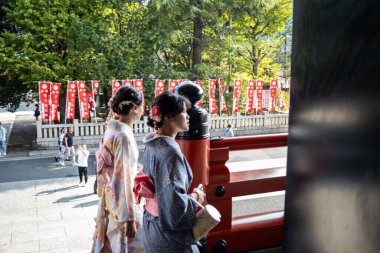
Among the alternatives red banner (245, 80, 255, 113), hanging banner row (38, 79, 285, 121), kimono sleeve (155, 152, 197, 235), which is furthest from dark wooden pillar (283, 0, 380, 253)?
red banner (245, 80, 255, 113)

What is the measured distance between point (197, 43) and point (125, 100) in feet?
45.1

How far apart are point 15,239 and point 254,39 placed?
45.9 feet

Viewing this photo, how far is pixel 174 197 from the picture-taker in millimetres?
1509

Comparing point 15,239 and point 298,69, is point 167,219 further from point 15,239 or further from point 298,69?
point 15,239

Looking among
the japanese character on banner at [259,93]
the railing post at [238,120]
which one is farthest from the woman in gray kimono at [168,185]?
the railing post at [238,120]

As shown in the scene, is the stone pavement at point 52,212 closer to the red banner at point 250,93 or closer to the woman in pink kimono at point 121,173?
the woman in pink kimono at point 121,173

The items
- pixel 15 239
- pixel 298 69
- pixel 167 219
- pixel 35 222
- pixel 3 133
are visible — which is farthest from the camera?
pixel 3 133

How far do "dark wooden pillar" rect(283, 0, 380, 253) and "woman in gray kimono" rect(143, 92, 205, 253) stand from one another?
97cm

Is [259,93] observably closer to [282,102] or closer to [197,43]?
[282,102]

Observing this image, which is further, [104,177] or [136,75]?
[136,75]

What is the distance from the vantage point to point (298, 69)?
1.81ft

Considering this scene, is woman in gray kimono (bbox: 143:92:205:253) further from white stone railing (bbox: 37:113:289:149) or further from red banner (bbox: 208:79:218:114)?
red banner (bbox: 208:79:218:114)

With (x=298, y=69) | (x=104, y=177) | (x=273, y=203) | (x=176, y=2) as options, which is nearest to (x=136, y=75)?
(x=176, y=2)

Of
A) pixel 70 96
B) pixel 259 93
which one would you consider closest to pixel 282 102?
pixel 259 93
